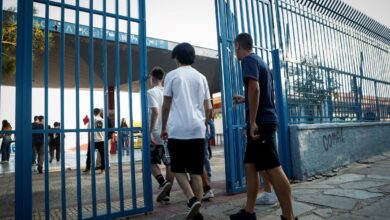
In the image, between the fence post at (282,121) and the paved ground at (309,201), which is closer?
the paved ground at (309,201)

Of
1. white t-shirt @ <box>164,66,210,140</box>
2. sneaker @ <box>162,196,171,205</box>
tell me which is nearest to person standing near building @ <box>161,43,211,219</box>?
white t-shirt @ <box>164,66,210,140</box>

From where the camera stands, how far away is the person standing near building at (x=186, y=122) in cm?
285

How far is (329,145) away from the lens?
5.56 meters

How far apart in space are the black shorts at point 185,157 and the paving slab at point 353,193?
7.00 feet

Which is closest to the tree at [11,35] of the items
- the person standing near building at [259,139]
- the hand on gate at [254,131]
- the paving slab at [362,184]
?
the person standing near building at [259,139]

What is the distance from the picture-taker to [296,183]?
4.70 m

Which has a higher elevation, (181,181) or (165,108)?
(165,108)

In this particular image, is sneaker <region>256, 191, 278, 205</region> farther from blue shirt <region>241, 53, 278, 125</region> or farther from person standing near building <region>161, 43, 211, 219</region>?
blue shirt <region>241, 53, 278, 125</region>

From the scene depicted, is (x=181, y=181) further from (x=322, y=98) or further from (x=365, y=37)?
(x=365, y=37)

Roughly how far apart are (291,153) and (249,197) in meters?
2.58

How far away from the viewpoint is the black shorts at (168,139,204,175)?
2848 millimetres

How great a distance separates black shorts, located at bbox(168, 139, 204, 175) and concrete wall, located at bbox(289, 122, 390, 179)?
2608 mm

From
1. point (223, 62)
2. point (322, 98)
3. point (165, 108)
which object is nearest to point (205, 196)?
point (165, 108)

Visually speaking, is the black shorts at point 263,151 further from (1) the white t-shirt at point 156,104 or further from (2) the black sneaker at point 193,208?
(1) the white t-shirt at point 156,104
